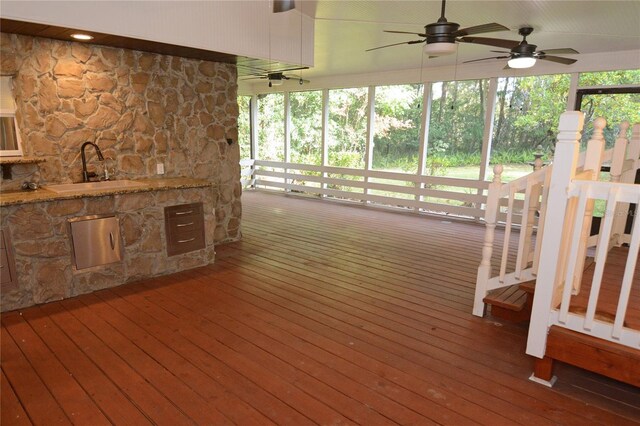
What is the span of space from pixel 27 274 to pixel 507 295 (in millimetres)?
4065

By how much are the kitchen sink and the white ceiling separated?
260 cm

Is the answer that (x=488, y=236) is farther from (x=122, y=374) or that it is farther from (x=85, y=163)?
(x=85, y=163)

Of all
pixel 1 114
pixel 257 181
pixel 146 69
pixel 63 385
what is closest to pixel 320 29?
pixel 146 69

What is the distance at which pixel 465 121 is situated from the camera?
702 cm

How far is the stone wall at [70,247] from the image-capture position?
3156mm

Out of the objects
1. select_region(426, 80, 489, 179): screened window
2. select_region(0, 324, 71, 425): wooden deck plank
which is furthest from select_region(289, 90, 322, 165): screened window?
select_region(0, 324, 71, 425): wooden deck plank

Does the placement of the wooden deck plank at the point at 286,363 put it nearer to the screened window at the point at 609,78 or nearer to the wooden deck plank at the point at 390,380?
the wooden deck plank at the point at 390,380

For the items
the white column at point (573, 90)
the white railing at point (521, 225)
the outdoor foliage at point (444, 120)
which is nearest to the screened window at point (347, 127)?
the outdoor foliage at point (444, 120)

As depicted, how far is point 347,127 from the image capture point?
8969 mm

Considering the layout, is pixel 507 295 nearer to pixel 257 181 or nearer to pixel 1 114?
pixel 1 114

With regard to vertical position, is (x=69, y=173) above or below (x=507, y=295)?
above

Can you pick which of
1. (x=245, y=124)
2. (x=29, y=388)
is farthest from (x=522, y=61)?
(x=245, y=124)

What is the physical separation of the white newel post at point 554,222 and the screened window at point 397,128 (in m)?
5.59

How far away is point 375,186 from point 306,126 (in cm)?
273
